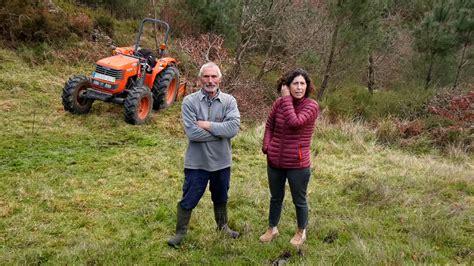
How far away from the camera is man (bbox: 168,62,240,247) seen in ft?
11.2

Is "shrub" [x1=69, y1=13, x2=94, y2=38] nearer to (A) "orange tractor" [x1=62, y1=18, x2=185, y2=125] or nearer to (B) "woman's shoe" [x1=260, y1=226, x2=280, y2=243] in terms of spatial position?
(A) "orange tractor" [x1=62, y1=18, x2=185, y2=125]

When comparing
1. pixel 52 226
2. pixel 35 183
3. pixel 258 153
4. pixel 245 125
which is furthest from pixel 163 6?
pixel 52 226

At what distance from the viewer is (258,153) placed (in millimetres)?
6961

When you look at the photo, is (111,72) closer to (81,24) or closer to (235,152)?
(235,152)

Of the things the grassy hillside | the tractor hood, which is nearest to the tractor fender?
the tractor hood

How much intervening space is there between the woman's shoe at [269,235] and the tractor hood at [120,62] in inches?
182

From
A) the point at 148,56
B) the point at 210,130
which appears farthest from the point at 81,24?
the point at 210,130

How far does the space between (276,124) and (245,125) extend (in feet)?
20.2

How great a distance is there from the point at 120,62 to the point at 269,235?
4853 millimetres

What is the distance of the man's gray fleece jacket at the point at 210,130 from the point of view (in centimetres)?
343

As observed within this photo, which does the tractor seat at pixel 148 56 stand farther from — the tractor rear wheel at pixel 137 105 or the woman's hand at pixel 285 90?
the woman's hand at pixel 285 90

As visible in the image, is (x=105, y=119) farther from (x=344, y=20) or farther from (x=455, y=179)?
(x=344, y=20)

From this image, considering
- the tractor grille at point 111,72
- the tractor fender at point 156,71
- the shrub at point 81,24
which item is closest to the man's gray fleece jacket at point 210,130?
the tractor grille at point 111,72

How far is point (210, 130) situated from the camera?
341cm
